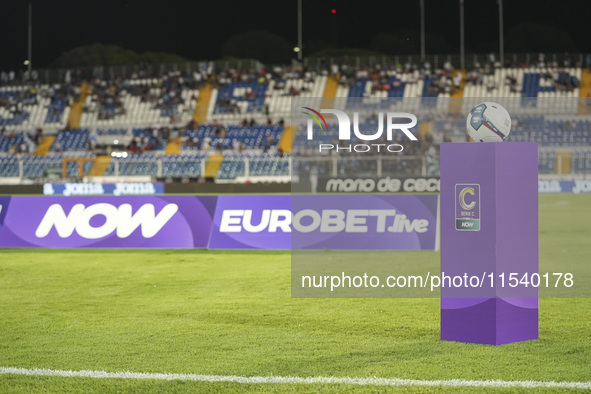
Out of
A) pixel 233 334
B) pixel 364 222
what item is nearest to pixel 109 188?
pixel 364 222

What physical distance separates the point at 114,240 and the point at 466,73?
35519 mm

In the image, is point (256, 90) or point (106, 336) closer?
point (106, 336)

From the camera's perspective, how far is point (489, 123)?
6086mm

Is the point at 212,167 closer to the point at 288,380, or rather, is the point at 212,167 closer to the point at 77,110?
the point at 77,110

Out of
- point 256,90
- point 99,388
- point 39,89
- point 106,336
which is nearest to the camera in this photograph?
point 99,388

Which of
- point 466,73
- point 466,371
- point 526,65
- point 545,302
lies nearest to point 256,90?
point 466,73

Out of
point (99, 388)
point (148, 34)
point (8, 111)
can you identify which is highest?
point (148, 34)

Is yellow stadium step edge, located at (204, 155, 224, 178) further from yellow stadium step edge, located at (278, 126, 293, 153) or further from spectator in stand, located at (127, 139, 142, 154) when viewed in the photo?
spectator in stand, located at (127, 139, 142, 154)

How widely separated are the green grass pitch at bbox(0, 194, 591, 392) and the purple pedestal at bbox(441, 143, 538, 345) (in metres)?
0.23

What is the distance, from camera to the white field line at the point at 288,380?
5.14 meters

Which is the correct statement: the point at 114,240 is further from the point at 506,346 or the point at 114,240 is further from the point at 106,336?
the point at 506,346

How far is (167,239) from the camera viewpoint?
560 inches

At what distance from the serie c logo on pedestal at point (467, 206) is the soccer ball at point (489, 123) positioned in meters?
0.40

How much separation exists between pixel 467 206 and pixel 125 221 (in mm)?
9193
